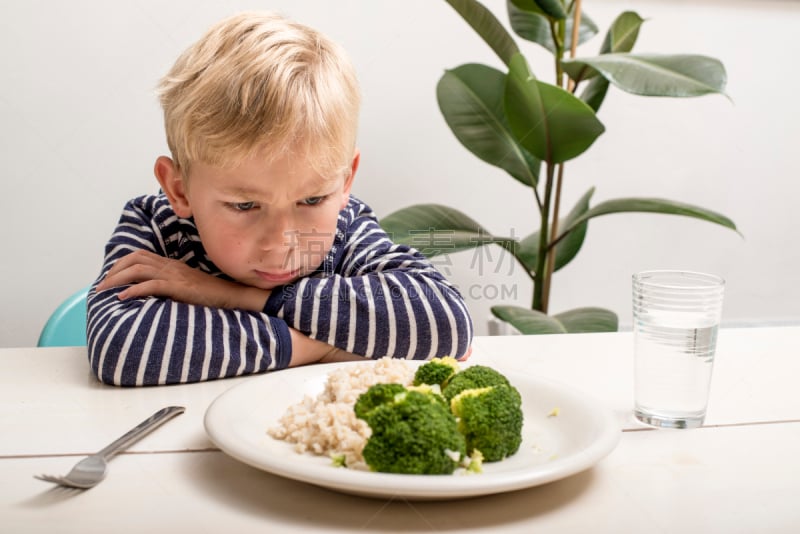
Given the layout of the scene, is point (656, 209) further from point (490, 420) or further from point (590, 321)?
point (490, 420)

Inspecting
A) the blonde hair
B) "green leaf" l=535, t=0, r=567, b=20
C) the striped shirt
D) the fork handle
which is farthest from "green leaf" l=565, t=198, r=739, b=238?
the fork handle

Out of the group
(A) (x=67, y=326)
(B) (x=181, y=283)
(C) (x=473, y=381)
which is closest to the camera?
(C) (x=473, y=381)

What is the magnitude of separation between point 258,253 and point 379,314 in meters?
0.16

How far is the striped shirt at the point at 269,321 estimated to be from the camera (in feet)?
2.65

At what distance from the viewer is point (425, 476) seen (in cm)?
48

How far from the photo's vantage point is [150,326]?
851mm

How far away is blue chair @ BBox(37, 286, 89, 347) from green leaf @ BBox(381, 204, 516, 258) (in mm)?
654

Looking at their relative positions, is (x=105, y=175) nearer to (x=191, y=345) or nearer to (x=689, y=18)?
(x=191, y=345)

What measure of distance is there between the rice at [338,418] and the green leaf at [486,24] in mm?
1077

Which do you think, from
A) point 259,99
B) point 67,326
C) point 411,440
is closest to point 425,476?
point 411,440

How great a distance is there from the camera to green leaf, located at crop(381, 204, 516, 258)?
165 centimetres

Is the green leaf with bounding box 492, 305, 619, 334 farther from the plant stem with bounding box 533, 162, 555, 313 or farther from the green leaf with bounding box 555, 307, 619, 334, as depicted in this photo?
the plant stem with bounding box 533, 162, 555, 313

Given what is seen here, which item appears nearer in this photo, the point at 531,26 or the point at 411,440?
the point at 411,440

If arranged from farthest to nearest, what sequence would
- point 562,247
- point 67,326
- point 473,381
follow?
point 562,247 < point 67,326 < point 473,381
